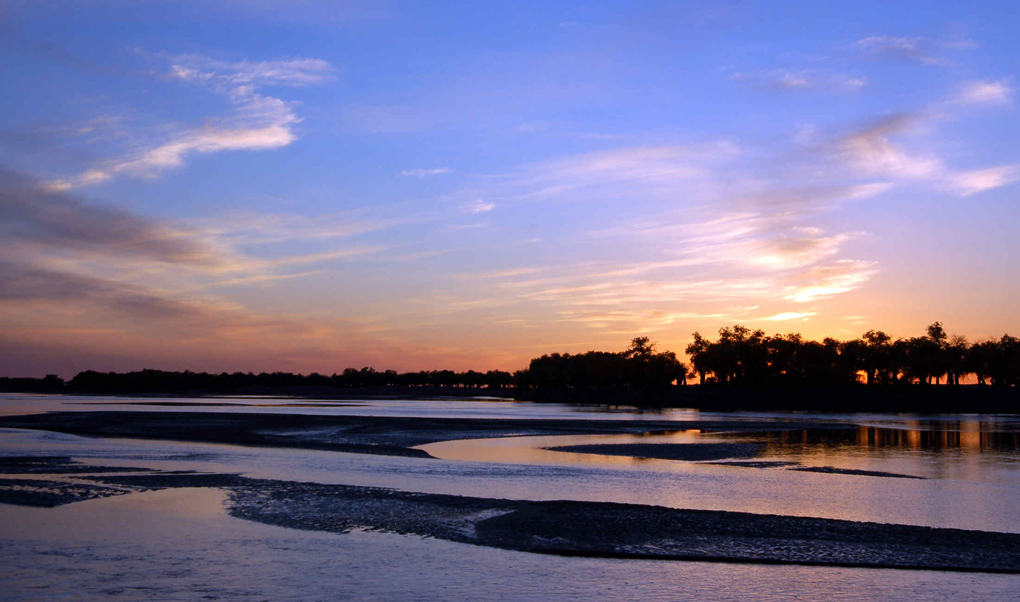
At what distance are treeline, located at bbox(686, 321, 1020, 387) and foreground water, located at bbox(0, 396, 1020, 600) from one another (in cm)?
12892

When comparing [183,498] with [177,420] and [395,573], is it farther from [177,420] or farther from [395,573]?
[177,420]

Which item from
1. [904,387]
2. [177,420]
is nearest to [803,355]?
[904,387]

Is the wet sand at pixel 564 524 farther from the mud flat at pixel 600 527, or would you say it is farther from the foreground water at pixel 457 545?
the foreground water at pixel 457 545

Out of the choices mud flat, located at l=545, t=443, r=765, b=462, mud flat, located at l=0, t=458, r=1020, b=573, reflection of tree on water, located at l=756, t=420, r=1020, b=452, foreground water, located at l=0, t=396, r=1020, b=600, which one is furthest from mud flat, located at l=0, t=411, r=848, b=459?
mud flat, located at l=0, t=458, r=1020, b=573

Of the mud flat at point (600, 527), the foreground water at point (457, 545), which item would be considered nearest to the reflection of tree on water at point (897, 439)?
the foreground water at point (457, 545)

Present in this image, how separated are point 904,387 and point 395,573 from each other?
161 meters

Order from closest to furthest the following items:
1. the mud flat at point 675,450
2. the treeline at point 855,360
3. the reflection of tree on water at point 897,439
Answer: the mud flat at point 675,450 < the reflection of tree on water at point 897,439 < the treeline at point 855,360

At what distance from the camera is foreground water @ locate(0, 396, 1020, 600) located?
14.1m

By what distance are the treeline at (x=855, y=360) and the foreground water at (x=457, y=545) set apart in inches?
5076

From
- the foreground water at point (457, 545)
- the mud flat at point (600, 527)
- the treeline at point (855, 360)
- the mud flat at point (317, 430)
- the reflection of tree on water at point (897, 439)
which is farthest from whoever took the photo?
the treeline at point (855, 360)

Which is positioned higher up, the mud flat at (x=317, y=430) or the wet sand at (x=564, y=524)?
the wet sand at (x=564, y=524)

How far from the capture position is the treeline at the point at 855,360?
150125 millimetres

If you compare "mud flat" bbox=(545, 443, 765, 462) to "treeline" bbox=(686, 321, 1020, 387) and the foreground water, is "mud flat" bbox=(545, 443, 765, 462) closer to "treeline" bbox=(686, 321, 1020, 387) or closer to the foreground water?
the foreground water

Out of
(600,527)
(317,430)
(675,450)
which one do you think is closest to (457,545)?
(600,527)
